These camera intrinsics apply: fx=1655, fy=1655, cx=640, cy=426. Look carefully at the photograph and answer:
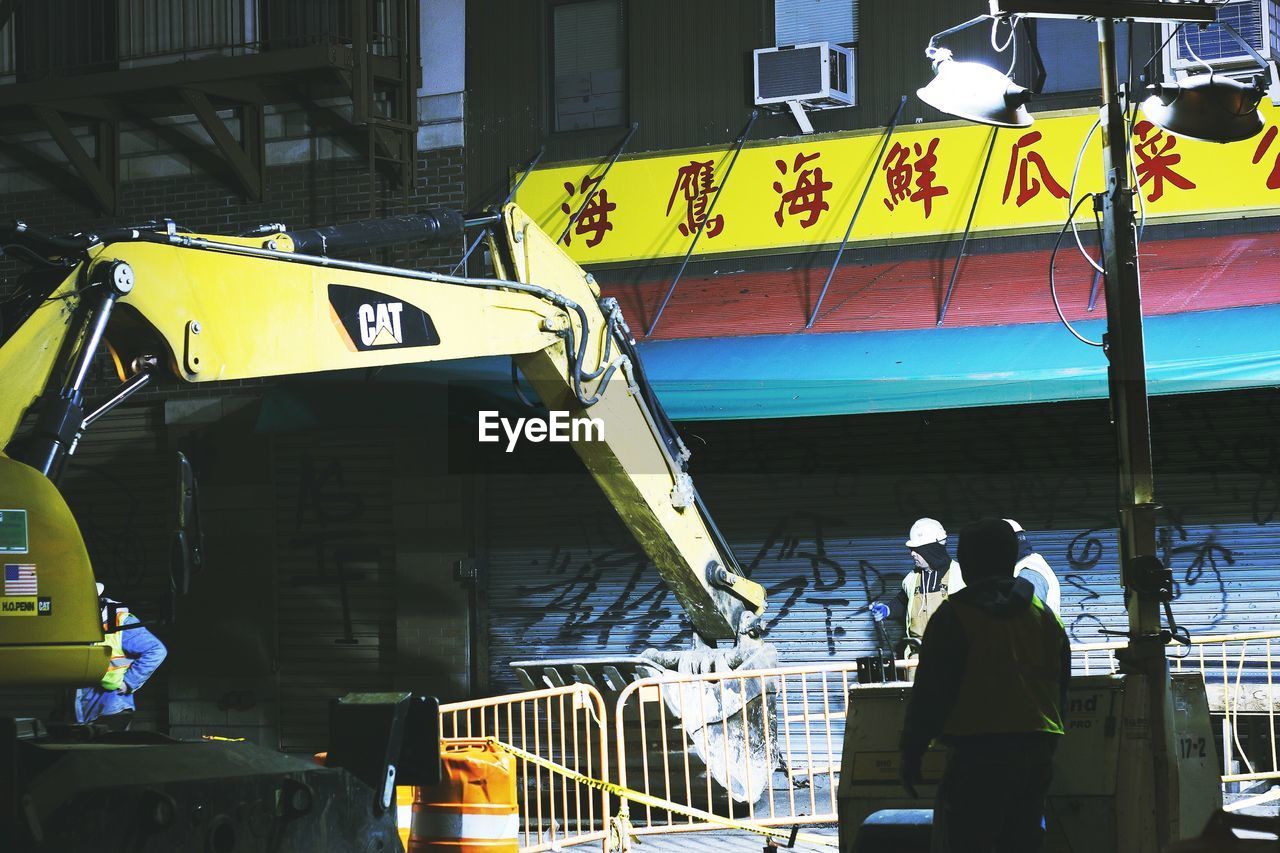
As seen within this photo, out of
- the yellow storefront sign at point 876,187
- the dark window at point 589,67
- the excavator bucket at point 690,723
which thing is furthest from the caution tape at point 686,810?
the dark window at point 589,67

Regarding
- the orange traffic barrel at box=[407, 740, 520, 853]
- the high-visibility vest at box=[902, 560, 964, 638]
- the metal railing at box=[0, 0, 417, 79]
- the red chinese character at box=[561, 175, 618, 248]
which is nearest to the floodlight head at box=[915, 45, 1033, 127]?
the orange traffic barrel at box=[407, 740, 520, 853]

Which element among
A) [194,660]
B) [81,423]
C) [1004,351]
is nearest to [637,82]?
[1004,351]

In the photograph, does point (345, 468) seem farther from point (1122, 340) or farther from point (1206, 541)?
point (1122, 340)

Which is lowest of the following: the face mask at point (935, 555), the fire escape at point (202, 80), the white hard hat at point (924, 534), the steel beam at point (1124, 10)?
the face mask at point (935, 555)

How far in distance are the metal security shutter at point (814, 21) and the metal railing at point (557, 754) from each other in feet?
19.8

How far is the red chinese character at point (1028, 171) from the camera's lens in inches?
525

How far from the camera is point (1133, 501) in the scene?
23.9ft

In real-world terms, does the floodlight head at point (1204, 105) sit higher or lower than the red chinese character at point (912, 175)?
lower

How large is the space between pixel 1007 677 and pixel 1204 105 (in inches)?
117

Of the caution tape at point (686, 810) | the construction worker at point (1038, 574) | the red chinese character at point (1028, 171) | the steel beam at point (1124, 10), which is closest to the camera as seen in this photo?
the steel beam at point (1124, 10)

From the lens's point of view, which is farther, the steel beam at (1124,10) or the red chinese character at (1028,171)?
the red chinese character at (1028,171)

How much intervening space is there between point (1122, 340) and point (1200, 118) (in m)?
1.22

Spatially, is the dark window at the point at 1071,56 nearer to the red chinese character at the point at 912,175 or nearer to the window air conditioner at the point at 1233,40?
the window air conditioner at the point at 1233,40

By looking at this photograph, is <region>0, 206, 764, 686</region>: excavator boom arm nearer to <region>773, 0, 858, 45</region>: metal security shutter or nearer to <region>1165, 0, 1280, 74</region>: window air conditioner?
<region>773, 0, 858, 45</region>: metal security shutter
